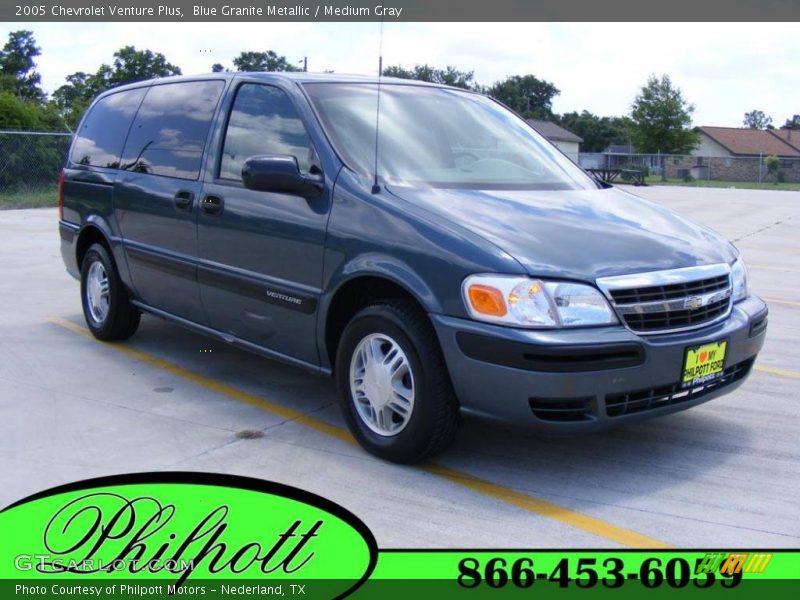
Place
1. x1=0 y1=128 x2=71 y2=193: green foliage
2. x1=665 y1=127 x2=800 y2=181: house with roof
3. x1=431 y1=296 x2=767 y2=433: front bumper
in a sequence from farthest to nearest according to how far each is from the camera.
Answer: x1=665 y1=127 x2=800 y2=181: house with roof < x1=0 y1=128 x2=71 y2=193: green foliage < x1=431 y1=296 x2=767 y2=433: front bumper

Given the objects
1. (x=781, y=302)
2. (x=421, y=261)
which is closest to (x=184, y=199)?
(x=421, y=261)

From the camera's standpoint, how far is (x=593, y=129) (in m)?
81.5

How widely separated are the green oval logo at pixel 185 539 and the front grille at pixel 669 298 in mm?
1444

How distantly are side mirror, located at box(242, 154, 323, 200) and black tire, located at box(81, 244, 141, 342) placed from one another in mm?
2278

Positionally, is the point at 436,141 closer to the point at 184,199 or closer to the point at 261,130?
the point at 261,130

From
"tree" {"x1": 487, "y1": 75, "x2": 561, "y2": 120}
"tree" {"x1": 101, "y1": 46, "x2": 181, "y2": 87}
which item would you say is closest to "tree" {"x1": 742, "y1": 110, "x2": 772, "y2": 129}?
"tree" {"x1": 487, "y1": 75, "x2": 561, "y2": 120}

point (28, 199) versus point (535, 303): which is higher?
point (535, 303)

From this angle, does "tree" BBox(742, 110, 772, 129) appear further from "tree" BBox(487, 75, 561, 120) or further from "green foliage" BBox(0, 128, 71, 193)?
"green foliage" BBox(0, 128, 71, 193)

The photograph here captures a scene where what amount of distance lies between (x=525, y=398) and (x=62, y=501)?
1.98m

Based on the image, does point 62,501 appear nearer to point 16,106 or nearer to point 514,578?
point 514,578

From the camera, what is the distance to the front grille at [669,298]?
156 inches

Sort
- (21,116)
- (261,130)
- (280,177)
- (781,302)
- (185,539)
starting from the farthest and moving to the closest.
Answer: (21,116) → (781,302) → (261,130) → (280,177) → (185,539)

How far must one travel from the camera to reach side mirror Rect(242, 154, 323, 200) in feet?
15.1

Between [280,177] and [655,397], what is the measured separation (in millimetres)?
2077
